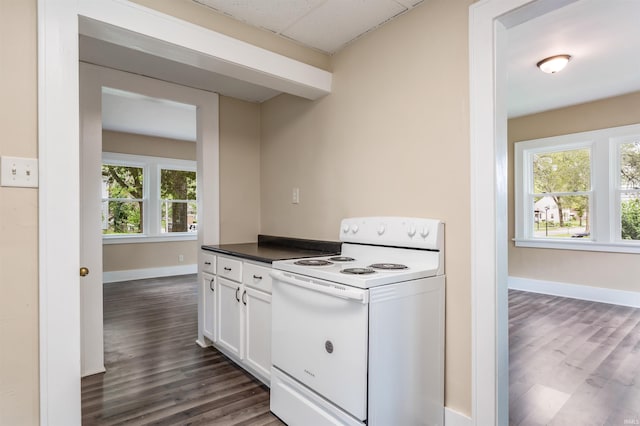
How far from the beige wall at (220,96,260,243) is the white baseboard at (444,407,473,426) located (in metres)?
2.18

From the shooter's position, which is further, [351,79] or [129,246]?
[129,246]

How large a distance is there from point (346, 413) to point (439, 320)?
2.18 feet

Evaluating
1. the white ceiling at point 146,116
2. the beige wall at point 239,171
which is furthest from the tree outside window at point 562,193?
the white ceiling at point 146,116

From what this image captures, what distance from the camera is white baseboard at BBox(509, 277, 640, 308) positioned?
419 centimetres

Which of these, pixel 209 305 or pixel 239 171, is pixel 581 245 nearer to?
pixel 239 171

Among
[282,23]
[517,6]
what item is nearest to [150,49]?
[282,23]

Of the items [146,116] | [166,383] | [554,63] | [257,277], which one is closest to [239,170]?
[257,277]

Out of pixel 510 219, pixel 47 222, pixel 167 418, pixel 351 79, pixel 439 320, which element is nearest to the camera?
pixel 47 222

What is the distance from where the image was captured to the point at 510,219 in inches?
208

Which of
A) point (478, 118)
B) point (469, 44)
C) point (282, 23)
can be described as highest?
point (282, 23)

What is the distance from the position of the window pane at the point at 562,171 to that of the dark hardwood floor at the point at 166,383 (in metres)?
4.79

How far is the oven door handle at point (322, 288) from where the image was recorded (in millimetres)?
1449

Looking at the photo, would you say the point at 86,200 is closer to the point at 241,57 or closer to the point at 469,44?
the point at 241,57

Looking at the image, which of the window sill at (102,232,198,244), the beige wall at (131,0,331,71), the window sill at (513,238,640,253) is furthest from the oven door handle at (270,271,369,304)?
the window sill at (102,232,198,244)
